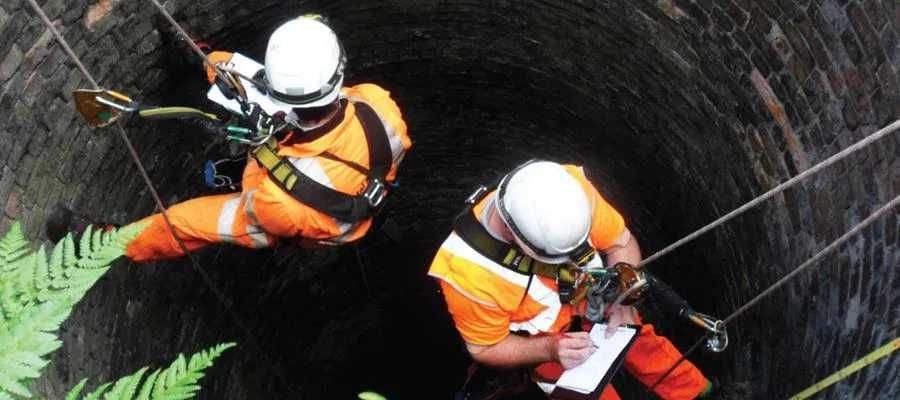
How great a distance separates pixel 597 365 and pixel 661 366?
66 centimetres

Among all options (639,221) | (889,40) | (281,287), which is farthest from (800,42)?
(281,287)

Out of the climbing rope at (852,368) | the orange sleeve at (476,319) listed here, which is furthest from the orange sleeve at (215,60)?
the climbing rope at (852,368)

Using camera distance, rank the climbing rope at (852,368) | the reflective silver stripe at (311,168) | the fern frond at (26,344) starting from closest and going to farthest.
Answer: the fern frond at (26,344)
the climbing rope at (852,368)
the reflective silver stripe at (311,168)

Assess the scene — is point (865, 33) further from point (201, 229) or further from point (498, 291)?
point (201, 229)

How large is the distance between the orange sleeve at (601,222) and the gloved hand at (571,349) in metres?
0.48

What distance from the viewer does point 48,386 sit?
3.62 m

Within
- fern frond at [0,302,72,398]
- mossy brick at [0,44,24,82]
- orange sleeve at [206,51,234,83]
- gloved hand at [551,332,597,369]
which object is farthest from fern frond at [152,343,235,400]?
orange sleeve at [206,51,234,83]

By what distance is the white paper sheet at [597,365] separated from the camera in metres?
4.11

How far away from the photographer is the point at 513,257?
3900mm

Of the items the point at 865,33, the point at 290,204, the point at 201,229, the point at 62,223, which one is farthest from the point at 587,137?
the point at 62,223

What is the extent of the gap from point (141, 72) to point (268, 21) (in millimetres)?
841

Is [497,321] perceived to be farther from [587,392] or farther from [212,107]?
[212,107]

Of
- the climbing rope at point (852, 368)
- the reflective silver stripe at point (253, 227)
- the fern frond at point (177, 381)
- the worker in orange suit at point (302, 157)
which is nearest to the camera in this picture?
the fern frond at point (177, 381)

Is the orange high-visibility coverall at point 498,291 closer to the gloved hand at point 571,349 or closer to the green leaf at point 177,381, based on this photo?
the gloved hand at point 571,349
